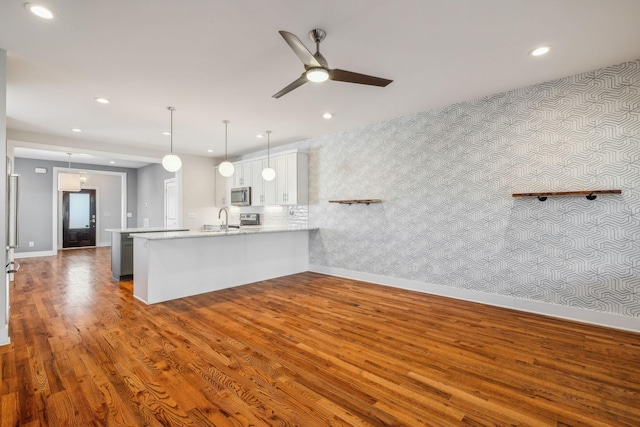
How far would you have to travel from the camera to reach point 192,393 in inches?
75.0

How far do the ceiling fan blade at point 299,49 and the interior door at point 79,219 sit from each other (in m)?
11.2

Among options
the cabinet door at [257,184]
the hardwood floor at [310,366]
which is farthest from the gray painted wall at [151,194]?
the hardwood floor at [310,366]

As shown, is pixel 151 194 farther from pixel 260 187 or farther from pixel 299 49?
pixel 299 49

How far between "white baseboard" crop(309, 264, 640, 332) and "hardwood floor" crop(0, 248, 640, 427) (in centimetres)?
17

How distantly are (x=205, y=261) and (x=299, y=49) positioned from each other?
10.9 feet

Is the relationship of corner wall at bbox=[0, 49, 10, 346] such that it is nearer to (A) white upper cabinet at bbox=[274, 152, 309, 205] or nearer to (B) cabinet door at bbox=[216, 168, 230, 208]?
(A) white upper cabinet at bbox=[274, 152, 309, 205]

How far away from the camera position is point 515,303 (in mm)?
3572

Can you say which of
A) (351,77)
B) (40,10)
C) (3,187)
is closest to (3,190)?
(3,187)

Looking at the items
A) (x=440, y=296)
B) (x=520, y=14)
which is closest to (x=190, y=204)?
(x=440, y=296)

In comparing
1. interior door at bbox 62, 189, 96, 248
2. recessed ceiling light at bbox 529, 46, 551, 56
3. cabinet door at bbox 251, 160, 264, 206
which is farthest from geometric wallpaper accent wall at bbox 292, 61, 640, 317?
interior door at bbox 62, 189, 96, 248

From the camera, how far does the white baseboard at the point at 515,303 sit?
299 cm

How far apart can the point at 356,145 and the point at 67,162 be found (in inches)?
343

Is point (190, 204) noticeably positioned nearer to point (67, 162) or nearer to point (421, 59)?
point (67, 162)

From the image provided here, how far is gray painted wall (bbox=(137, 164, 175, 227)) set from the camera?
8516 mm
